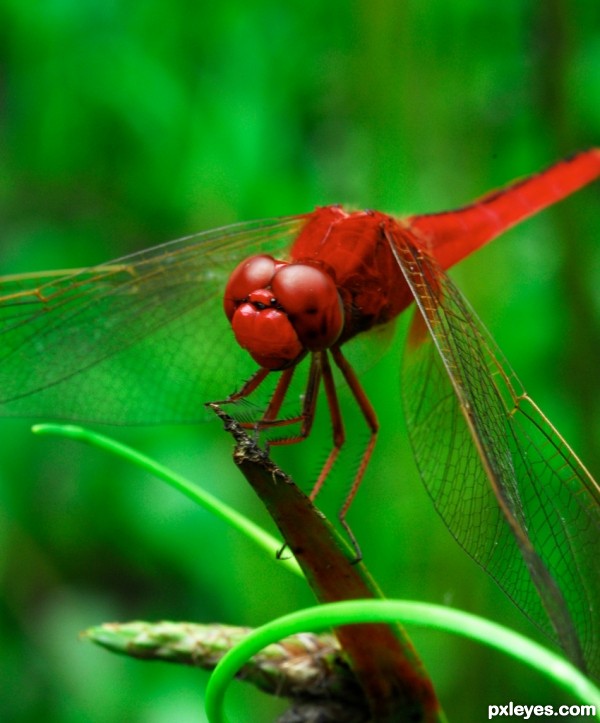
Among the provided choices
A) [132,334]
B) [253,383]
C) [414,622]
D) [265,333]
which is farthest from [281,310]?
[414,622]

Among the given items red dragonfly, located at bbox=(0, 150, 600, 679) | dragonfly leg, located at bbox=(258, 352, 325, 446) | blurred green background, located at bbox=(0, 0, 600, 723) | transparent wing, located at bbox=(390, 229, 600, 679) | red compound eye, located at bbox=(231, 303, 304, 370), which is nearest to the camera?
transparent wing, located at bbox=(390, 229, 600, 679)

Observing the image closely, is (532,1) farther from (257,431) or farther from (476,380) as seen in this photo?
(257,431)

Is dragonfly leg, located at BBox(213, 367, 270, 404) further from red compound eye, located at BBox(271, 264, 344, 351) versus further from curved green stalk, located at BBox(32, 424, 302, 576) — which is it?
curved green stalk, located at BBox(32, 424, 302, 576)

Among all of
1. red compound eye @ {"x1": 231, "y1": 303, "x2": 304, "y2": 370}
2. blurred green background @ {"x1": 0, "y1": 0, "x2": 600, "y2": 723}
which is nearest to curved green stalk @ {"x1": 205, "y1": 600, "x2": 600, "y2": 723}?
red compound eye @ {"x1": 231, "y1": 303, "x2": 304, "y2": 370}

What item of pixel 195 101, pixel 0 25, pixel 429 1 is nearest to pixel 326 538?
pixel 429 1

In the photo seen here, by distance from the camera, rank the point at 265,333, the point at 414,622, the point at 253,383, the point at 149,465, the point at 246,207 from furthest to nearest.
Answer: the point at 246,207
the point at 253,383
the point at 265,333
the point at 149,465
the point at 414,622

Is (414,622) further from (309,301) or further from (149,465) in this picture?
(309,301)

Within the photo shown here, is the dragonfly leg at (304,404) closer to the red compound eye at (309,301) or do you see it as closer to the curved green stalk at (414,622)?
the red compound eye at (309,301)

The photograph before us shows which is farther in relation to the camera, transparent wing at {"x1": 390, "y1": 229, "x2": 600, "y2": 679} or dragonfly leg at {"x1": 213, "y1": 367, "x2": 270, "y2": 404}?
dragonfly leg at {"x1": 213, "y1": 367, "x2": 270, "y2": 404}
